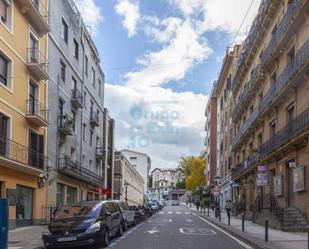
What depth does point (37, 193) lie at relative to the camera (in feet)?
99.5

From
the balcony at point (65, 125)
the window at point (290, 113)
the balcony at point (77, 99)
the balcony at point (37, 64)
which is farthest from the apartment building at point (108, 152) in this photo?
the window at point (290, 113)

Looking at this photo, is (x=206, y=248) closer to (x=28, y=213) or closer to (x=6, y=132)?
(x=6, y=132)

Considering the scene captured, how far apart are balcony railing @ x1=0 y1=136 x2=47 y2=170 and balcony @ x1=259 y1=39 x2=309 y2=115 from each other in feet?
45.2

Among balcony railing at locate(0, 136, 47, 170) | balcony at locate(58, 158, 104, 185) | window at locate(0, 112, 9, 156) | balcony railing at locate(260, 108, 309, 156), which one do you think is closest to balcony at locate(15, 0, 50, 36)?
window at locate(0, 112, 9, 156)

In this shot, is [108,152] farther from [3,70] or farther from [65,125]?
[3,70]

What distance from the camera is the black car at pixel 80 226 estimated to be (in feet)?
53.6

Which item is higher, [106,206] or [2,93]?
[2,93]

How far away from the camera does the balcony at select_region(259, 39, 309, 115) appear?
23625 mm

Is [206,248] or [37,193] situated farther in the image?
[37,193]

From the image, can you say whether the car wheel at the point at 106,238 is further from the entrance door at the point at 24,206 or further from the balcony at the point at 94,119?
the balcony at the point at 94,119

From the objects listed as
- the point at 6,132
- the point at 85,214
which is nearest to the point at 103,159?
the point at 6,132

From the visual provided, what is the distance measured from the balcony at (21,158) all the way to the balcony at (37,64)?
167 inches

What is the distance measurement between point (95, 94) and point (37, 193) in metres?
20.9

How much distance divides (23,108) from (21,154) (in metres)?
2.48
